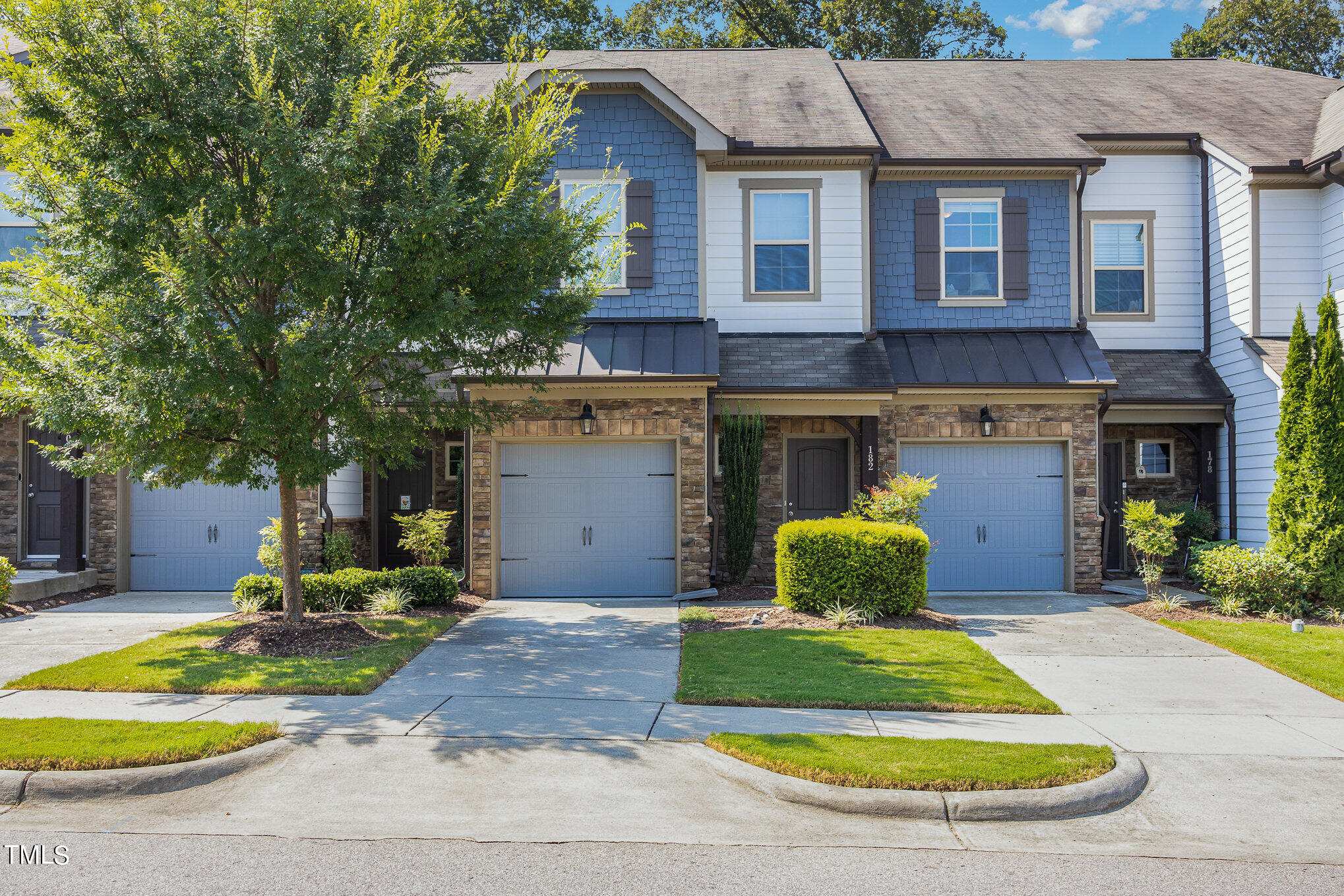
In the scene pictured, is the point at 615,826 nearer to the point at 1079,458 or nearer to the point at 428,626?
the point at 428,626

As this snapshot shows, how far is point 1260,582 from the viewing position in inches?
425

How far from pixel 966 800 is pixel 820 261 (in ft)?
31.6

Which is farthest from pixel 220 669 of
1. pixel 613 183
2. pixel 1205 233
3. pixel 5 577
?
pixel 1205 233

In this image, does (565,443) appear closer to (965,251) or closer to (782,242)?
(782,242)

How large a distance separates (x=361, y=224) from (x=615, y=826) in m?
5.75

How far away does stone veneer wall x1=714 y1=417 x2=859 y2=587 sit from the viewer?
42.6ft

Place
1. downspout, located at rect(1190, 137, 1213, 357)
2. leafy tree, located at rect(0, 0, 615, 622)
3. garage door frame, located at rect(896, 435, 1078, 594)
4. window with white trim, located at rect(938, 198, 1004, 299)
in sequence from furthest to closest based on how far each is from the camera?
1. downspout, located at rect(1190, 137, 1213, 357)
2. window with white trim, located at rect(938, 198, 1004, 299)
3. garage door frame, located at rect(896, 435, 1078, 594)
4. leafy tree, located at rect(0, 0, 615, 622)

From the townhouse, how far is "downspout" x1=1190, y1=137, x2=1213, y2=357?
0.04m

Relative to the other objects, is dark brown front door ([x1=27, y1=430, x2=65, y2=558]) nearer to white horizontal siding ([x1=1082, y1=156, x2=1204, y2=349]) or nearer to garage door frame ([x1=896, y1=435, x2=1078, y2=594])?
garage door frame ([x1=896, y1=435, x2=1078, y2=594])

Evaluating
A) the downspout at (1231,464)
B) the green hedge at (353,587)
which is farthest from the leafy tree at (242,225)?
the downspout at (1231,464)

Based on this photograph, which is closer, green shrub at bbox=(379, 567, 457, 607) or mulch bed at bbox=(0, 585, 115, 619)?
mulch bed at bbox=(0, 585, 115, 619)

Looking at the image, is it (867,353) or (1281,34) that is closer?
(867,353)

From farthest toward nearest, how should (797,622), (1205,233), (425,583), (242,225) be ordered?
(1205,233) < (425,583) < (797,622) < (242,225)

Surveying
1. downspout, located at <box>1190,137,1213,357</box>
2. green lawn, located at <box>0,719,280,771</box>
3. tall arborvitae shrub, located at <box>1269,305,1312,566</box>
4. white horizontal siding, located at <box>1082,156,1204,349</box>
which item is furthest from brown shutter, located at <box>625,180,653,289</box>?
downspout, located at <box>1190,137,1213,357</box>
